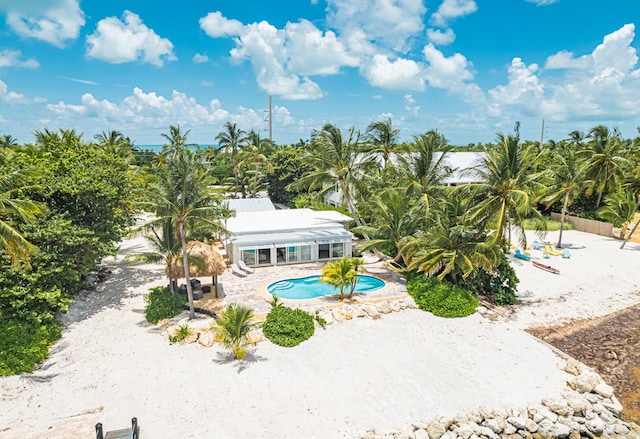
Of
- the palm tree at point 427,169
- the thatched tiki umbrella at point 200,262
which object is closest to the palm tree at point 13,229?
the thatched tiki umbrella at point 200,262

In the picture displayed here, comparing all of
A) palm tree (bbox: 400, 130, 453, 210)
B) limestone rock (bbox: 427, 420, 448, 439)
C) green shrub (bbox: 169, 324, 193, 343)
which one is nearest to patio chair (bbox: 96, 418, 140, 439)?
green shrub (bbox: 169, 324, 193, 343)

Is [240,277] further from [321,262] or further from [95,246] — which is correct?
[95,246]

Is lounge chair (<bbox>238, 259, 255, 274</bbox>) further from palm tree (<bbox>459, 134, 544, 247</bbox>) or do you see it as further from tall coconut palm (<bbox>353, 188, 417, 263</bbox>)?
palm tree (<bbox>459, 134, 544, 247</bbox>)

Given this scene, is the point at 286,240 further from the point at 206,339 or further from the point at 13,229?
the point at 13,229

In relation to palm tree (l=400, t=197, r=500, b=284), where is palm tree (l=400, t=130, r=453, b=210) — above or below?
above

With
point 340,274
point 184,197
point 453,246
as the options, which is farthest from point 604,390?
point 184,197

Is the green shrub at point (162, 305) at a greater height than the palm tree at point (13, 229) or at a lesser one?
lesser

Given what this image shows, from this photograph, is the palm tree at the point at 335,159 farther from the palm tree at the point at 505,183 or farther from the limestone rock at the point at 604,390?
the limestone rock at the point at 604,390
